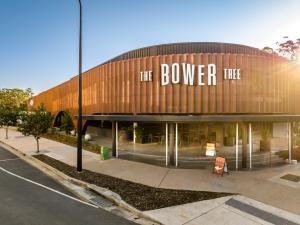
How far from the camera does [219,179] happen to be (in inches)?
560

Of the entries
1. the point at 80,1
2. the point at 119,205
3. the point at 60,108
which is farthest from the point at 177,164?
the point at 60,108

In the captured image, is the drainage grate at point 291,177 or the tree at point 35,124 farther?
the tree at point 35,124

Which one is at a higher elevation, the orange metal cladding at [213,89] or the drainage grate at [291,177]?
the orange metal cladding at [213,89]

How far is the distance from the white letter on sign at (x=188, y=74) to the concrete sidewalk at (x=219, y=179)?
20.7 feet

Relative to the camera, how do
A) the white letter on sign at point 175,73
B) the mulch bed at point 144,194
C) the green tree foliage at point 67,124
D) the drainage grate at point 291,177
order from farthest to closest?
the green tree foliage at point 67,124 < the white letter on sign at point 175,73 < the drainage grate at point 291,177 < the mulch bed at point 144,194

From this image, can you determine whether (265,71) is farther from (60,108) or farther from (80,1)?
(60,108)

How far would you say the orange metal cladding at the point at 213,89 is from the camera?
18281 millimetres

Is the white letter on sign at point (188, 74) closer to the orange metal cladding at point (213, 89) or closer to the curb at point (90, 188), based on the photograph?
the orange metal cladding at point (213, 89)

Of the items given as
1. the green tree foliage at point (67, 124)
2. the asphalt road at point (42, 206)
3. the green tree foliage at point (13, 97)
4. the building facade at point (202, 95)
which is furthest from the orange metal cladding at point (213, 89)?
the green tree foliage at point (13, 97)

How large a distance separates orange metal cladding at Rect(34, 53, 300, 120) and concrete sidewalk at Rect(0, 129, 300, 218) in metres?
4.53

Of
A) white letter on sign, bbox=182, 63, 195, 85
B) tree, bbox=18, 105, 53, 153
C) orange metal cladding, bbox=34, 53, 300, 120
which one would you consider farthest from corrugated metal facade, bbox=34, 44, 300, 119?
tree, bbox=18, 105, 53, 153

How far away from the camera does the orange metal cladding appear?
60.0 feet

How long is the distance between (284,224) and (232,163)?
10.5 meters

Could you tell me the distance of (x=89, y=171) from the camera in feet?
52.4
